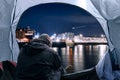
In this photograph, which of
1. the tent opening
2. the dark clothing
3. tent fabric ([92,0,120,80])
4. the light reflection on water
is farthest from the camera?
the light reflection on water

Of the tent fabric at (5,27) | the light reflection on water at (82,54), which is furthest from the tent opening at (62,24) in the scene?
the tent fabric at (5,27)

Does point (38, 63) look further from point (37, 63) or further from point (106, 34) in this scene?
point (106, 34)

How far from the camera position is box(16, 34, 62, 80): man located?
5.19 metres

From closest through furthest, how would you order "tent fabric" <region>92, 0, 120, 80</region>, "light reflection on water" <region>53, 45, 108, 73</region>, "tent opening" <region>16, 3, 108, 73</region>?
"tent fabric" <region>92, 0, 120, 80</region>
"tent opening" <region>16, 3, 108, 73</region>
"light reflection on water" <region>53, 45, 108, 73</region>

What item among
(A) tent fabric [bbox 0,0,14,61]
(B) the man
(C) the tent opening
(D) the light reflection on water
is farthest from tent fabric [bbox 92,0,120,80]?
(D) the light reflection on water

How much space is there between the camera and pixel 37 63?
205 inches

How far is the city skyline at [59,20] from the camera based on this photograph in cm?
855

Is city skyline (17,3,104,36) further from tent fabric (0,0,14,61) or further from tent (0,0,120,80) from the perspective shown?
tent fabric (0,0,14,61)

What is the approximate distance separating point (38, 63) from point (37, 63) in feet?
0.05

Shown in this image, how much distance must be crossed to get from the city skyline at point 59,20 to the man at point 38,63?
10.5 ft

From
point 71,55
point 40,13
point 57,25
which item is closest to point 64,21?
point 57,25

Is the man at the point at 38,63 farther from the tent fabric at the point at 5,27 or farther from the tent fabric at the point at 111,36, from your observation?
the tent fabric at the point at 5,27

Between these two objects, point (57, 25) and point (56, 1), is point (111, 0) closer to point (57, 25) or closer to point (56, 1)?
point (56, 1)

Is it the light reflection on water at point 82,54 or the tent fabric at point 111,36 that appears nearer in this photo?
the tent fabric at point 111,36
